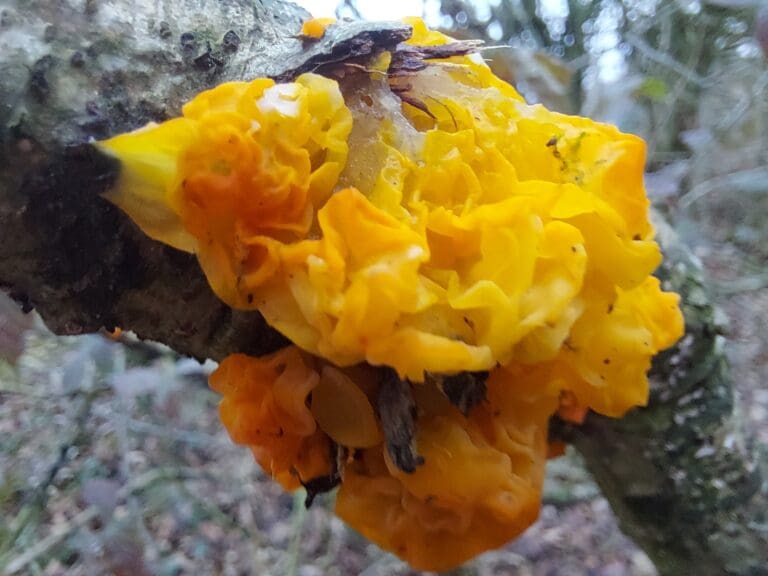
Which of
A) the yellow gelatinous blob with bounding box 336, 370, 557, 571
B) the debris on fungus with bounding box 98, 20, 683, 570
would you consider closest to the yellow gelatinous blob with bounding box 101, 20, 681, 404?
the debris on fungus with bounding box 98, 20, 683, 570

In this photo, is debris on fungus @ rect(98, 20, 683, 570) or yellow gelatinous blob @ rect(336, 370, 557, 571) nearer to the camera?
debris on fungus @ rect(98, 20, 683, 570)

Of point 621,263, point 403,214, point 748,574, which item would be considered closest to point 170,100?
point 403,214

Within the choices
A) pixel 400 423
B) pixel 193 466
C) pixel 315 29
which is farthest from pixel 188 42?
pixel 193 466

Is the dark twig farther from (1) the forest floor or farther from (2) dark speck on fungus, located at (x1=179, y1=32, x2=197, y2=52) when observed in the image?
(1) the forest floor

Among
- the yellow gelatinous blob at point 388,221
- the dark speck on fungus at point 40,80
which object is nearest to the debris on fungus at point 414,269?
the yellow gelatinous blob at point 388,221

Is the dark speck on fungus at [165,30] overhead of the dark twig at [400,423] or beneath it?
overhead

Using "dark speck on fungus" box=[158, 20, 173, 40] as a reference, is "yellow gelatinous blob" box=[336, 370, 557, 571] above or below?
below

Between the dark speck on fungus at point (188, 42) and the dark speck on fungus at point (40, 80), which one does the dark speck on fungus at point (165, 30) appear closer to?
the dark speck on fungus at point (188, 42)

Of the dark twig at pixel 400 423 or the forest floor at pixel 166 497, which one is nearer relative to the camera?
the dark twig at pixel 400 423
